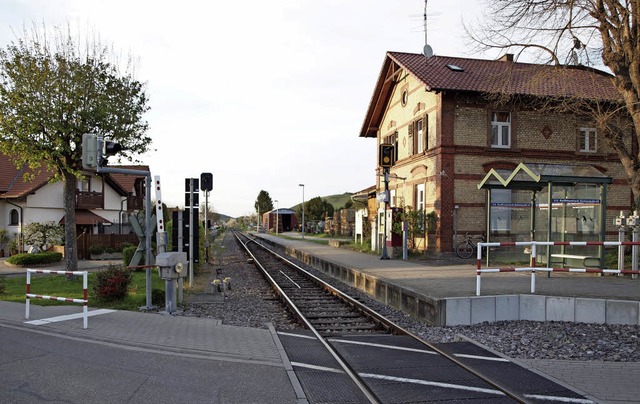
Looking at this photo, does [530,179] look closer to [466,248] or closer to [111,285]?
[466,248]

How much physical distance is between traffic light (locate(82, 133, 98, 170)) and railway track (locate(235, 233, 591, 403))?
16.9ft

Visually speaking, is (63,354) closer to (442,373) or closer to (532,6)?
(442,373)

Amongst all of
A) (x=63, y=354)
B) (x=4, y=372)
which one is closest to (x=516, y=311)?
(x=63, y=354)

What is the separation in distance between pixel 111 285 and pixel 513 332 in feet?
27.4

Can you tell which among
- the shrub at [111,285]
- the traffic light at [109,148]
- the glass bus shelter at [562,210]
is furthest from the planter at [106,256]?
the glass bus shelter at [562,210]

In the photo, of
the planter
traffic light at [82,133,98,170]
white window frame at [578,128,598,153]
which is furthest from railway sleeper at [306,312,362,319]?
the planter

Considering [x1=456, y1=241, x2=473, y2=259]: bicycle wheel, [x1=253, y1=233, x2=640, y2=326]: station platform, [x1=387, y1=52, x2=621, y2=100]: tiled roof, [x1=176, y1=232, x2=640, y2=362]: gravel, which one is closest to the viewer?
[x1=176, y1=232, x2=640, y2=362]: gravel

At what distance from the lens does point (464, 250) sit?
2123cm

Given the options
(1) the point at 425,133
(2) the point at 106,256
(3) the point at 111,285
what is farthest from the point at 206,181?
(2) the point at 106,256

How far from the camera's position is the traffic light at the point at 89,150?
10.0 meters

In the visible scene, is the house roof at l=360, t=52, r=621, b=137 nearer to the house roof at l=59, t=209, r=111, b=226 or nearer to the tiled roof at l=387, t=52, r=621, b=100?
the tiled roof at l=387, t=52, r=621, b=100

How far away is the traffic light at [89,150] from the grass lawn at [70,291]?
311cm

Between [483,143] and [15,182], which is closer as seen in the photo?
[483,143]

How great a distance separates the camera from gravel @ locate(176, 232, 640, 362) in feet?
25.2
